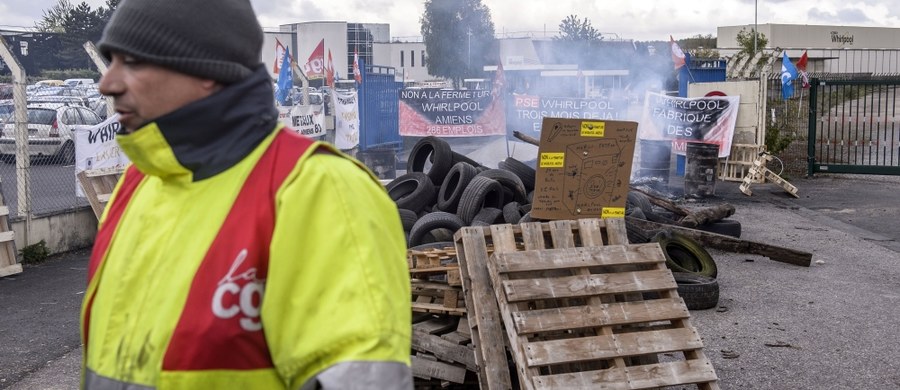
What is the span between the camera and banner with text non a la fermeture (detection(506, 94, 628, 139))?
56.2 feet

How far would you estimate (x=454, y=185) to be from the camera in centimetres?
1095

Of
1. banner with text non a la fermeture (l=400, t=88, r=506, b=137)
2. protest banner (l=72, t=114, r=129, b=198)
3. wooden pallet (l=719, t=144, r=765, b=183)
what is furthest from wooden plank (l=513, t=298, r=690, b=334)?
banner with text non a la fermeture (l=400, t=88, r=506, b=137)

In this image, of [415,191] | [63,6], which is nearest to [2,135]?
[415,191]

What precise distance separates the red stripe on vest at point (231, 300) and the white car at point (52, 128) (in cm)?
1330

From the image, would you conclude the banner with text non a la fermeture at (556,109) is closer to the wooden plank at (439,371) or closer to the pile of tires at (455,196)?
the pile of tires at (455,196)

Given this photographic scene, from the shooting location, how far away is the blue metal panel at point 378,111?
70.1 feet

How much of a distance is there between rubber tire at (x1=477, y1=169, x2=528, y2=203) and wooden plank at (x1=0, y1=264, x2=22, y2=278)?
4.96m

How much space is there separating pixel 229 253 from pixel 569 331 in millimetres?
4422

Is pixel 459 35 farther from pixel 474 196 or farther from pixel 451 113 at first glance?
pixel 474 196

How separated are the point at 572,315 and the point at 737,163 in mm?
12950

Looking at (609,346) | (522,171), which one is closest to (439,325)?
(609,346)

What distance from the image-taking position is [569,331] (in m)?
5.86

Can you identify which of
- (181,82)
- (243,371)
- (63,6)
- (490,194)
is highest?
(63,6)

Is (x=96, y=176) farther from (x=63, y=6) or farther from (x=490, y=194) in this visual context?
(x=63, y=6)
